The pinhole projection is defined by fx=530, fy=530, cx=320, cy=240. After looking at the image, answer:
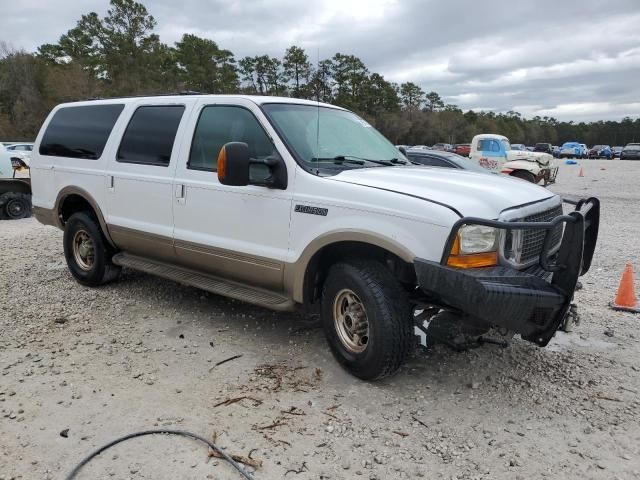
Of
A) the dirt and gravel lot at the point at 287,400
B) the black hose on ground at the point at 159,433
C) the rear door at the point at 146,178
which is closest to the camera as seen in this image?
the black hose on ground at the point at 159,433

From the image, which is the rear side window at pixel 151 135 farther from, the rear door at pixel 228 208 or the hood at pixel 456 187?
the hood at pixel 456 187

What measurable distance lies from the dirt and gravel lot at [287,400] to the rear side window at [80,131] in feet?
5.43

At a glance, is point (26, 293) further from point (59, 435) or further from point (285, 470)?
point (285, 470)

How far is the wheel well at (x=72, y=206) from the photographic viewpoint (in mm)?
5895

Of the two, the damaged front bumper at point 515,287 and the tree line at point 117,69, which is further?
the tree line at point 117,69

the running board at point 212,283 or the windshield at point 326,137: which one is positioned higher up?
the windshield at point 326,137

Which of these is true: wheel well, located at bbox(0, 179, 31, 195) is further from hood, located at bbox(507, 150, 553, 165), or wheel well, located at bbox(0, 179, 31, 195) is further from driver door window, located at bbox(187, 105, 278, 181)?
hood, located at bbox(507, 150, 553, 165)

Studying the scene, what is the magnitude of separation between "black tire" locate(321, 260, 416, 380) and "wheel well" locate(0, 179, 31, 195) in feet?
35.8

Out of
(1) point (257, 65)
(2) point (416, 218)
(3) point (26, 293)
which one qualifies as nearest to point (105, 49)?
(1) point (257, 65)

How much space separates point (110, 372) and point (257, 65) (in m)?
52.0

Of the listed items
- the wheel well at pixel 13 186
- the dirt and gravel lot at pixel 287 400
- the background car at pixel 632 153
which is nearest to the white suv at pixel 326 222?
the dirt and gravel lot at pixel 287 400

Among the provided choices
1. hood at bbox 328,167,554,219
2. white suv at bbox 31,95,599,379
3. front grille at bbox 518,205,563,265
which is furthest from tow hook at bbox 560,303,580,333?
hood at bbox 328,167,554,219

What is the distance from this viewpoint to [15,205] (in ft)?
40.1

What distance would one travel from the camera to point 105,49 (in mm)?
52438
